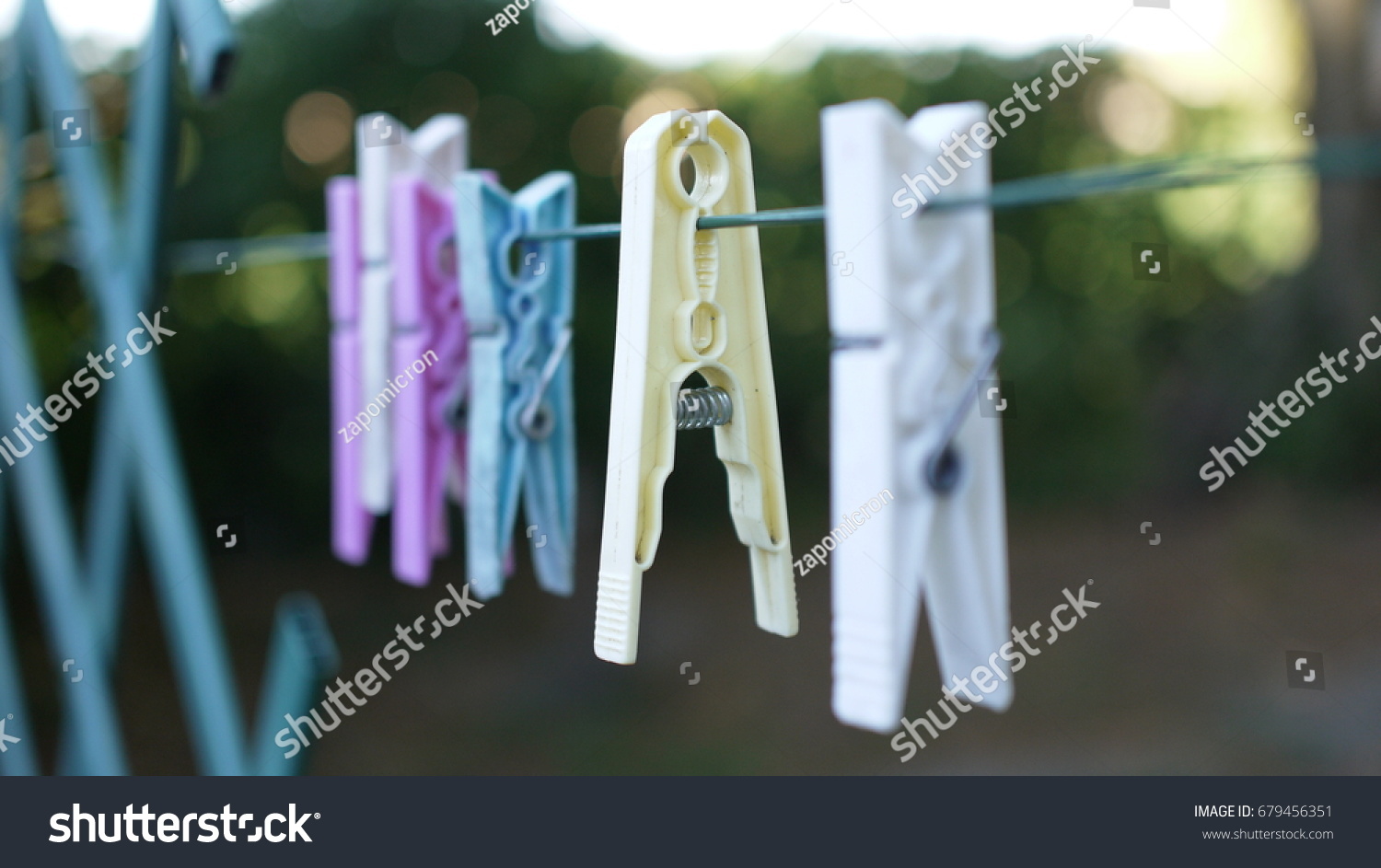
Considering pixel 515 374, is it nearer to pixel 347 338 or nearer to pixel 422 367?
pixel 422 367

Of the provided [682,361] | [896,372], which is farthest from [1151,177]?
[682,361]

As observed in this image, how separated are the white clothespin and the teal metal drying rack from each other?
9.5 inches

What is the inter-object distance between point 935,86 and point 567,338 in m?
3.23

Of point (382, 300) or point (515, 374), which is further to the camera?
point (382, 300)

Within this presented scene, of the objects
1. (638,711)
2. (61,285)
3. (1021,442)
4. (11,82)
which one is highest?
(61,285)

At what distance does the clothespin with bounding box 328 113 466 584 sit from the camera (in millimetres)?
1339

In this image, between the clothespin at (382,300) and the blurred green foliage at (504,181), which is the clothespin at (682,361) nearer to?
the clothespin at (382,300)

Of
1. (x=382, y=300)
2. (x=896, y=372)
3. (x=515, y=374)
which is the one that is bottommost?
(x=896, y=372)

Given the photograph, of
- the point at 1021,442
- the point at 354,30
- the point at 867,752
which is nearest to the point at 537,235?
the point at 867,752

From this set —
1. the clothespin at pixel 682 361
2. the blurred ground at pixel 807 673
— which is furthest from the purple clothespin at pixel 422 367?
the blurred ground at pixel 807 673

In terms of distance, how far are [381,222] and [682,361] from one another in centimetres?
59

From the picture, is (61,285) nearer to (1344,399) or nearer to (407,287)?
(407,287)

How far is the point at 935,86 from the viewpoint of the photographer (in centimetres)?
405

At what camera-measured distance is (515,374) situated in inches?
48.6
